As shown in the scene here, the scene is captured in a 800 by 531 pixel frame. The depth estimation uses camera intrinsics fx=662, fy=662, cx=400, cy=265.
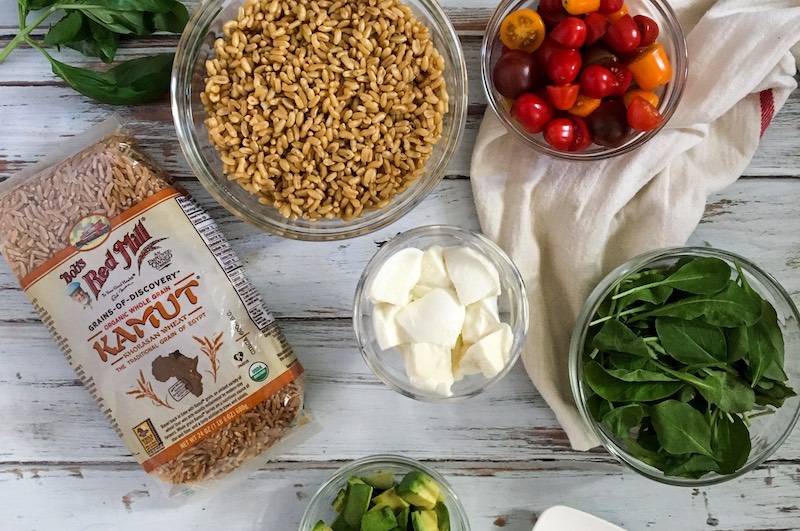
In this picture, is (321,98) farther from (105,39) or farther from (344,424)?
(344,424)

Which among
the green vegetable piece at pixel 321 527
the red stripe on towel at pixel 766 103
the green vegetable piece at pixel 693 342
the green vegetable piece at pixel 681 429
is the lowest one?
the green vegetable piece at pixel 321 527

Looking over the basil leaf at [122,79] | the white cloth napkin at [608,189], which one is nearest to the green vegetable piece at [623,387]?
the white cloth napkin at [608,189]

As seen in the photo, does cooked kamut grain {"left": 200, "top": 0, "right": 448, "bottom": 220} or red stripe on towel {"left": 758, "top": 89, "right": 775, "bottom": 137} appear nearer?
cooked kamut grain {"left": 200, "top": 0, "right": 448, "bottom": 220}

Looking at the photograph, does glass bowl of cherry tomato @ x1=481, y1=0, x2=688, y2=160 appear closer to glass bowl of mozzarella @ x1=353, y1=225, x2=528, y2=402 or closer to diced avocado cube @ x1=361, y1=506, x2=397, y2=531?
glass bowl of mozzarella @ x1=353, y1=225, x2=528, y2=402

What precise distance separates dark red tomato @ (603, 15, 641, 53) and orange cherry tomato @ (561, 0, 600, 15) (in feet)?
0.14

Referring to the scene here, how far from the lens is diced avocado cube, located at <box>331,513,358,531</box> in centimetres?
101

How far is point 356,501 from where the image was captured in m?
0.98

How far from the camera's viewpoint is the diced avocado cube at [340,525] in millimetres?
1006

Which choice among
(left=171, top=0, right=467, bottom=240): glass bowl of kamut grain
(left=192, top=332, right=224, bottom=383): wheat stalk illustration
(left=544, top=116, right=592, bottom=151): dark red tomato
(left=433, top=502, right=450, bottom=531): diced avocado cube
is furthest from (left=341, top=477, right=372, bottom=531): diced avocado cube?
(left=544, top=116, right=592, bottom=151): dark red tomato

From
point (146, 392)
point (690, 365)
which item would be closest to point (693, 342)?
point (690, 365)

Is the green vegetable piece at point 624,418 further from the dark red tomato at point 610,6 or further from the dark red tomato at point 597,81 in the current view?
the dark red tomato at point 610,6

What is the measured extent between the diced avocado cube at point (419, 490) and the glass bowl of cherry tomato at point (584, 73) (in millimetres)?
528

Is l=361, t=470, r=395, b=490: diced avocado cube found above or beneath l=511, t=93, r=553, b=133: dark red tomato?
beneath

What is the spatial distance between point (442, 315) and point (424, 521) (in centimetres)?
31
